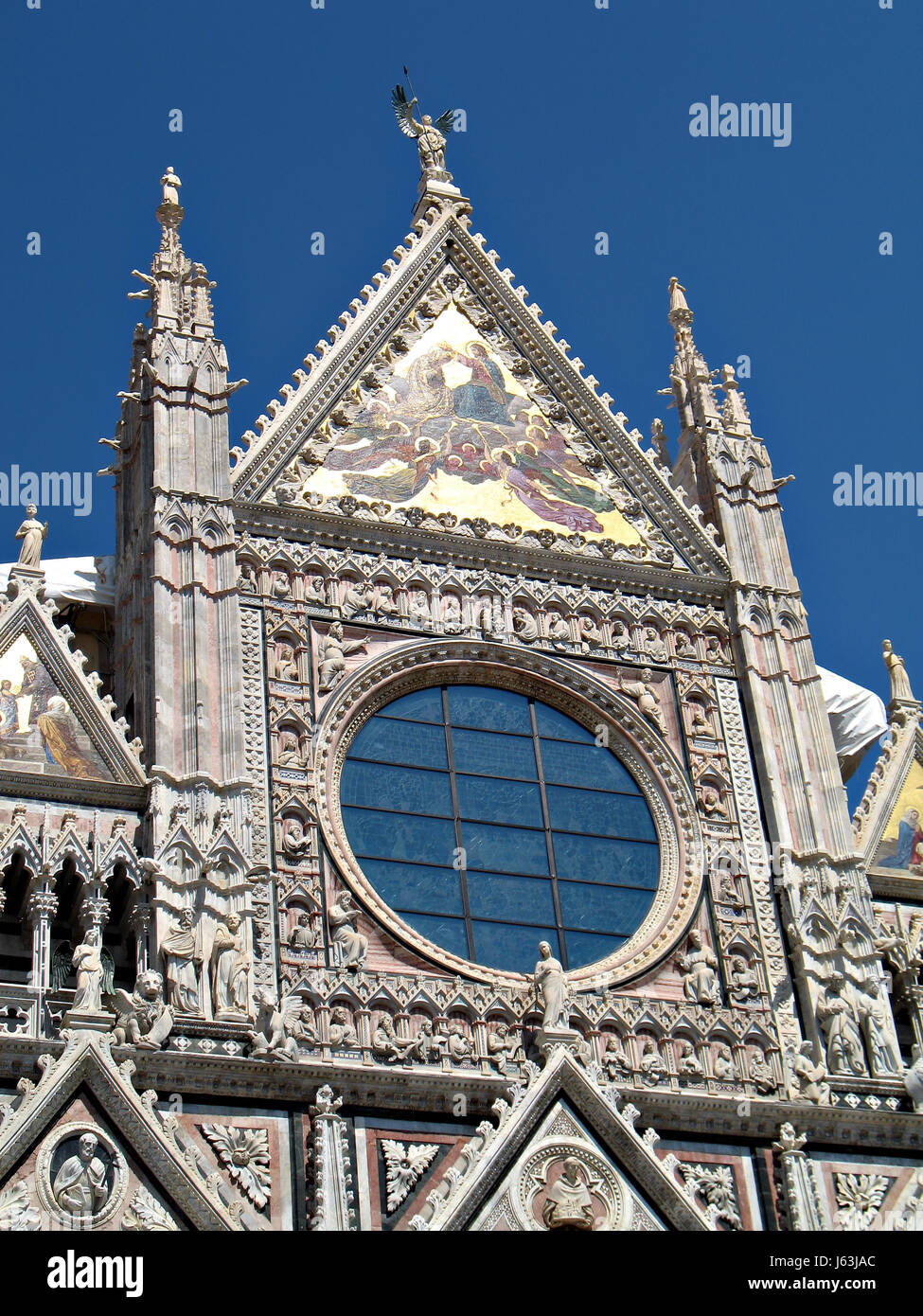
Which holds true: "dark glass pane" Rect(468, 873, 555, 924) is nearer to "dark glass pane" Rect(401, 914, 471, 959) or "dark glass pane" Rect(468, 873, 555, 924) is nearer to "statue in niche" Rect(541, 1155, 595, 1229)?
"dark glass pane" Rect(401, 914, 471, 959)

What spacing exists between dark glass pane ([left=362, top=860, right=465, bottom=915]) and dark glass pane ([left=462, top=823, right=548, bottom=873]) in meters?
0.31

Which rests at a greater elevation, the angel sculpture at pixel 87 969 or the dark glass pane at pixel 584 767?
the dark glass pane at pixel 584 767

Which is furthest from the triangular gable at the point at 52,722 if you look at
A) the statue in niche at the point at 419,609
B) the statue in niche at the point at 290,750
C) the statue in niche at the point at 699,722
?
the statue in niche at the point at 699,722

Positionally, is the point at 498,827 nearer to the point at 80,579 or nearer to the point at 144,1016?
the point at 144,1016

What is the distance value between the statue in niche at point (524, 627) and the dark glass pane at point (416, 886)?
2763 mm

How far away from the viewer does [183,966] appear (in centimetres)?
1767

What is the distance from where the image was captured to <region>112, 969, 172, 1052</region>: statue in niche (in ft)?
55.8

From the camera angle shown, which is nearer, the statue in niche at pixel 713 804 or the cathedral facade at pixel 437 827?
the cathedral facade at pixel 437 827

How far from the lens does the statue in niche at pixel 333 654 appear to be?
20.3 m

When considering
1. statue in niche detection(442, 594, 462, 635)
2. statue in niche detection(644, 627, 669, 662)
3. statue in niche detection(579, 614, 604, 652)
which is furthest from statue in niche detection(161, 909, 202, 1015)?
statue in niche detection(644, 627, 669, 662)

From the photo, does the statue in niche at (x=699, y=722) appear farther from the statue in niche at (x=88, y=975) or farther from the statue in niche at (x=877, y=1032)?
the statue in niche at (x=88, y=975)

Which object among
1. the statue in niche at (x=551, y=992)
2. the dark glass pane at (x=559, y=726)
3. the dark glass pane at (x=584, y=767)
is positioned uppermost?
the dark glass pane at (x=559, y=726)

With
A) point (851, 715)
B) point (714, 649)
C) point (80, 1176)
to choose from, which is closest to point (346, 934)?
point (80, 1176)

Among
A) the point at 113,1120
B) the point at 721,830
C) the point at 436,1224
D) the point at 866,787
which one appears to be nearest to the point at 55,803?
the point at 113,1120
